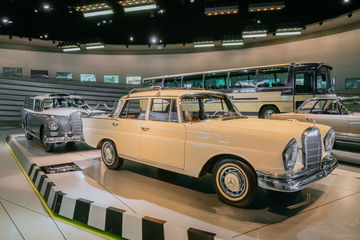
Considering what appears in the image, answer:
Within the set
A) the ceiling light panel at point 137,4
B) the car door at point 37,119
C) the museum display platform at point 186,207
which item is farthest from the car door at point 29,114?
the ceiling light panel at point 137,4

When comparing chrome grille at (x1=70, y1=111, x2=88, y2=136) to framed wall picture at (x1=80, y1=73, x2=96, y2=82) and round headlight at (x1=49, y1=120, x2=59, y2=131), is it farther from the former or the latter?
framed wall picture at (x1=80, y1=73, x2=96, y2=82)

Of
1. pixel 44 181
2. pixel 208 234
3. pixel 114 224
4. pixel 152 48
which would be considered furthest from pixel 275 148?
pixel 152 48

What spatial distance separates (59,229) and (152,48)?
701 inches

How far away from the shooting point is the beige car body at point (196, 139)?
275 centimetres

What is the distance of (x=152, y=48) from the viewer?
62.3 ft

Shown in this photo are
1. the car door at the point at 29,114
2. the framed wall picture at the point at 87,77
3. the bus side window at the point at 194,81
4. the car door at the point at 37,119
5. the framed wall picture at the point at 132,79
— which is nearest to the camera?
the car door at the point at 37,119

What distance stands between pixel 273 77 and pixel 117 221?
9097 mm

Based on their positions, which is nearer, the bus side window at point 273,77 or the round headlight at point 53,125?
the round headlight at point 53,125

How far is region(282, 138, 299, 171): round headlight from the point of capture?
267 centimetres

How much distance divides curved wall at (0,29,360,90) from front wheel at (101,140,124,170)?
13373 mm

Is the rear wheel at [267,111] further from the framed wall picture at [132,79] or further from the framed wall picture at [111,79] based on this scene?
the framed wall picture at [111,79]

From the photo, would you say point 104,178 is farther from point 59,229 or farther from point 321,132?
point 321,132

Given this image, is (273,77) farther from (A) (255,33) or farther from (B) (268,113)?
(A) (255,33)

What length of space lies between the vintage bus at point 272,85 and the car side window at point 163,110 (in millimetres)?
4250
